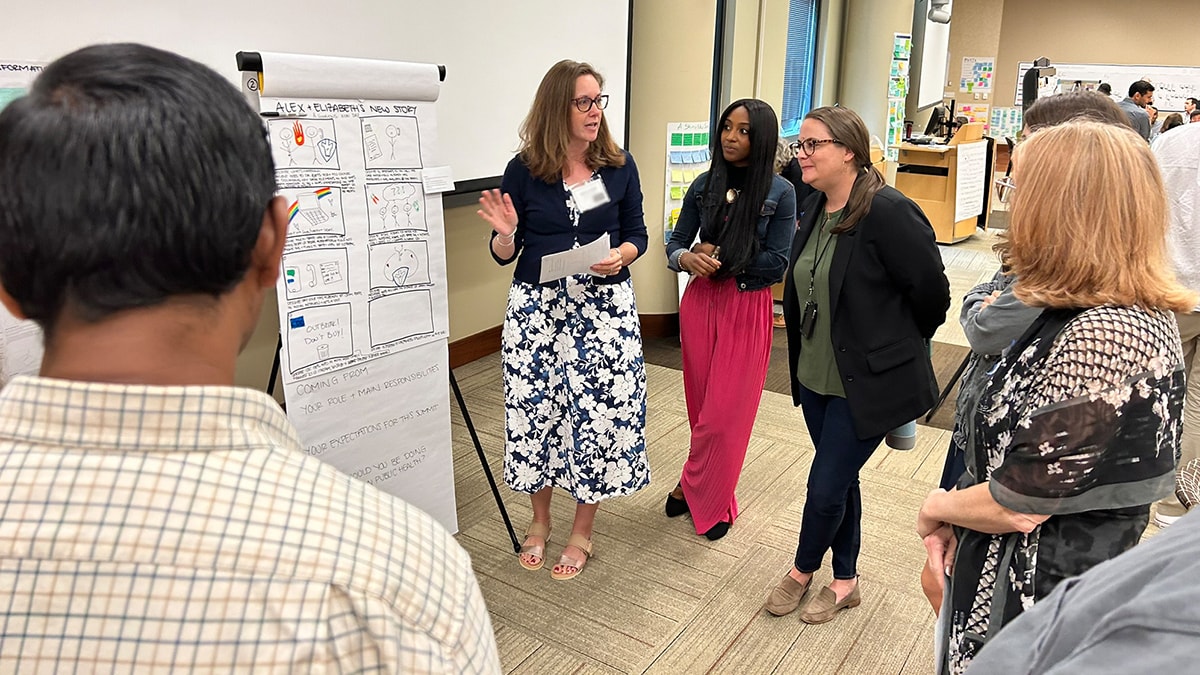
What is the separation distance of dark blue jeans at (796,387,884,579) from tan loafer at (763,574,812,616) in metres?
0.06

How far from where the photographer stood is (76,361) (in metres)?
0.52

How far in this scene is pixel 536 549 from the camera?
2541 mm

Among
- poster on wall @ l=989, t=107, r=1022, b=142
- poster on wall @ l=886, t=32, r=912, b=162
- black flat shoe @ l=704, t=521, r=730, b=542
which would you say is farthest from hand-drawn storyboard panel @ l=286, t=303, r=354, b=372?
poster on wall @ l=989, t=107, r=1022, b=142

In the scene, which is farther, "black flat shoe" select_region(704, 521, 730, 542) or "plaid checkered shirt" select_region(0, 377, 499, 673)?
"black flat shoe" select_region(704, 521, 730, 542)

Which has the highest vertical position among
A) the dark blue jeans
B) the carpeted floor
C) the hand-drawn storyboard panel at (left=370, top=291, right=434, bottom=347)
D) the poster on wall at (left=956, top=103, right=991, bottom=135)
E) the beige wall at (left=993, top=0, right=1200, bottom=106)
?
the beige wall at (left=993, top=0, right=1200, bottom=106)

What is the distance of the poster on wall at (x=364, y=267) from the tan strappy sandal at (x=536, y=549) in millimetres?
329

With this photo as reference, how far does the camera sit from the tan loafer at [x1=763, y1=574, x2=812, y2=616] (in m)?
2.29

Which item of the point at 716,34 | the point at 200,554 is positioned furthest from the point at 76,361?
the point at 716,34

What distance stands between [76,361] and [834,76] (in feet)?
25.2

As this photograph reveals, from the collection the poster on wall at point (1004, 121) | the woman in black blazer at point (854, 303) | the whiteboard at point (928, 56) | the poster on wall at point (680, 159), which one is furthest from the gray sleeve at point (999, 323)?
the poster on wall at point (1004, 121)

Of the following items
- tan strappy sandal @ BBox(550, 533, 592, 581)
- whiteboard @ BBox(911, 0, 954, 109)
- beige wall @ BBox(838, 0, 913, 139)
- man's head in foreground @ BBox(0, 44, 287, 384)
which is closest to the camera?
man's head in foreground @ BBox(0, 44, 287, 384)

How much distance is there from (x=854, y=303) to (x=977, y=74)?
10.3 metres

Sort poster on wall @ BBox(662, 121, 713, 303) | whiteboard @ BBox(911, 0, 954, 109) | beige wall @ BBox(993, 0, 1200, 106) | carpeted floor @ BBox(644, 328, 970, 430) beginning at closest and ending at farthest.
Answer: carpeted floor @ BBox(644, 328, 970, 430) < poster on wall @ BBox(662, 121, 713, 303) < whiteboard @ BBox(911, 0, 954, 109) < beige wall @ BBox(993, 0, 1200, 106)

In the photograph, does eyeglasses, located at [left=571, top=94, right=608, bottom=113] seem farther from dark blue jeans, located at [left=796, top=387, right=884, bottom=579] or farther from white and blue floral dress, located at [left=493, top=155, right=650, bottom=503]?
dark blue jeans, located at [left=796, top=387, right=884, bottom=579]
